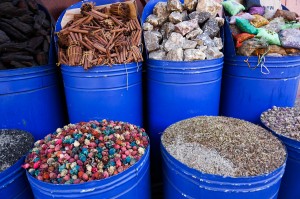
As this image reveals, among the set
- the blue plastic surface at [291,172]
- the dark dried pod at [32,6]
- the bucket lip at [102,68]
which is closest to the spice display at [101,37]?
the bucket lip at [102,68]

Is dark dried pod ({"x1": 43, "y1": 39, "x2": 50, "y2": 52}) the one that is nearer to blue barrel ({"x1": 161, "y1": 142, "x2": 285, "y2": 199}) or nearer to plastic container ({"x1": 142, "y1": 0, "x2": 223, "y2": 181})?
plastic container ({"x1": 142, "y1": 0, "x2": 223, "y2": 181})

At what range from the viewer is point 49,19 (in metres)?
2.32

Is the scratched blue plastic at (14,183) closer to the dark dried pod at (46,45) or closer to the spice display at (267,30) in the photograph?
the dark dried pod at (46,45)

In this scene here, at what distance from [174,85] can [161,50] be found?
36 cm

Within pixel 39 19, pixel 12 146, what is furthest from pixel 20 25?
pixel 12 146

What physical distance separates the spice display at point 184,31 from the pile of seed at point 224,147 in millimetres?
591

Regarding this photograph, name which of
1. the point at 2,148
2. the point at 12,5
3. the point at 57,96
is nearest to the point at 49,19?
the point at 12,5

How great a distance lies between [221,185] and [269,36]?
5.05 feet

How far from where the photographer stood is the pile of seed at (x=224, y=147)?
1.28 metres

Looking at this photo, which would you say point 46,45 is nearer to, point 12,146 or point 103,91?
point 103,91

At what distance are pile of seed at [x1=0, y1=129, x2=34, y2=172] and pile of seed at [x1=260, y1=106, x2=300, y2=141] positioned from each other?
1826 millimetres

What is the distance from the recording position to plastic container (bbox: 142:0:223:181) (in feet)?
6.30

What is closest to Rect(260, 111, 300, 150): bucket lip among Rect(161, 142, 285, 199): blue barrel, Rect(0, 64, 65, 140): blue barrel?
Rect(161, 142, 285, 199): blue barrel

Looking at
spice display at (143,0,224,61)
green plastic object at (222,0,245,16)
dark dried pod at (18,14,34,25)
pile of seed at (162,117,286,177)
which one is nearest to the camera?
pile of seed at (162,117,286,177)
